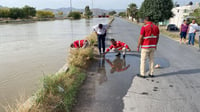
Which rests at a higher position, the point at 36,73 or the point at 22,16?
the point at 22,16

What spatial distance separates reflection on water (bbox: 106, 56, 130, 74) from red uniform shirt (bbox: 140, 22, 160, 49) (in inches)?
64.3

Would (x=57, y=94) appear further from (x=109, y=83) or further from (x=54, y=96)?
(x=109, y=83)

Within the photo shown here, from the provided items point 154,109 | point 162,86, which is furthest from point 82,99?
point 162,86

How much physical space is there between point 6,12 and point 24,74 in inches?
2688

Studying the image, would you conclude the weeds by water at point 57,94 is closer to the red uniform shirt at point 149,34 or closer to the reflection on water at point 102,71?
the reflection on water at point 102,71

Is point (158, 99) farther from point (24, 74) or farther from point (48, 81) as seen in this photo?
point (24, 74)

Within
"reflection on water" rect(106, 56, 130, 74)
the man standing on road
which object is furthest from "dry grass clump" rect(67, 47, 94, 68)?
the man standing on road

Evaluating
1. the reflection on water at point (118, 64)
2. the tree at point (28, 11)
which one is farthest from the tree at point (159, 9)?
the tree at point (28, 11)

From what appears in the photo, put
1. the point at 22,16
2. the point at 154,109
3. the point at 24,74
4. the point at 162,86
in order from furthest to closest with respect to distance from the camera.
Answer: the point at 22,16
the point at 24,74
the point at 162,86
the point at 154,109

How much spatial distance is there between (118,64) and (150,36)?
233 cm

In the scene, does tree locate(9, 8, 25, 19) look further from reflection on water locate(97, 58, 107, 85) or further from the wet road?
the wet road

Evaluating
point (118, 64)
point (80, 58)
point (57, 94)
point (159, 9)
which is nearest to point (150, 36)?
point (118, 64)

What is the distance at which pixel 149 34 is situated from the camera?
4809 mm

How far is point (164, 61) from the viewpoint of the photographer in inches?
286
